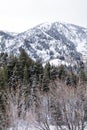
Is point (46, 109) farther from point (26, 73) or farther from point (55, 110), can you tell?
point (26, 73)

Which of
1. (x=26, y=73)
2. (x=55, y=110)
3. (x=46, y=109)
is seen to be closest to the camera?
(x=46, y=109)

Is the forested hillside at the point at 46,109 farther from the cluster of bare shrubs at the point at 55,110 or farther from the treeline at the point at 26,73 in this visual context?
the treeline at the point at 26,73

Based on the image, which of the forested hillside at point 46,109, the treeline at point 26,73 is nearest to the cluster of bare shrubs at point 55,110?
the forested hillside at point 46,109

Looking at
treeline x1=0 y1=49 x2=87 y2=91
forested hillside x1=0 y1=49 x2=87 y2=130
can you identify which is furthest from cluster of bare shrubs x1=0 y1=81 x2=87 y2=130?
treeline x1=0 y1=49 x2=87 y2=91

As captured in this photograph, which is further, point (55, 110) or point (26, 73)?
point (26, 73)

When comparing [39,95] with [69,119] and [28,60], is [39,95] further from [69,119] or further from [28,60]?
[28,60]

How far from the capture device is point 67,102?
31.3 m

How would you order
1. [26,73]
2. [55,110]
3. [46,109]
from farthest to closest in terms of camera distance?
[26,73]
[55,110]
[46,109]

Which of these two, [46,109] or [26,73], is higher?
[26,73]

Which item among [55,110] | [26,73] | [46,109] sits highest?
[26,73]

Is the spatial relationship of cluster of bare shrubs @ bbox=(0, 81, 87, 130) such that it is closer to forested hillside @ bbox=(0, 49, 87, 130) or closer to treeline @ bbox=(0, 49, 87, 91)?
forested hillside @ bbox=(0, 49, 87, 130)

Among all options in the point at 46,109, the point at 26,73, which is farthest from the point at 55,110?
the point at 26,73

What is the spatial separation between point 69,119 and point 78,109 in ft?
4.45

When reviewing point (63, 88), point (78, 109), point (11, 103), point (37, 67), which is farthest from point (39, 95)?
point (37, 67)
